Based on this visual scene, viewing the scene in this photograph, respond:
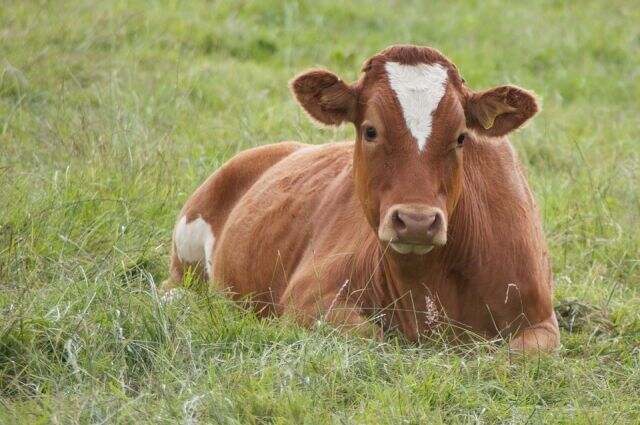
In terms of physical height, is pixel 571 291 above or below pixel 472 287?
below

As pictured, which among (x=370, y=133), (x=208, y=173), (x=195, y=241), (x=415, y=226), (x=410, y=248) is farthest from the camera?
(x=208, y=173)

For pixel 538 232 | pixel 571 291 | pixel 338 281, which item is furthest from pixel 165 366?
pixel 571 291

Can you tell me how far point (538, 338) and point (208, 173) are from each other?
3734mm

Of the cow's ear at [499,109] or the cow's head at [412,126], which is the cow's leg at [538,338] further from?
the cow's ear at [499,109]

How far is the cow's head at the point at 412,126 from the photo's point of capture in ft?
19.6

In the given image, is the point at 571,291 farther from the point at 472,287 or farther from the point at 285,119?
the point at 285,119

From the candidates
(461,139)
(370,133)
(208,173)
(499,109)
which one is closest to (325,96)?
(370,133)

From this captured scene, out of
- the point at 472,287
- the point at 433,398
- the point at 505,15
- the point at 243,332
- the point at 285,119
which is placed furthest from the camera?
the point at 505,15

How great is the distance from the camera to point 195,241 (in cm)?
876

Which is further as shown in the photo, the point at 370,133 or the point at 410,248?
the point at 370,133

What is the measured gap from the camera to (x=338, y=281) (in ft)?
22.6

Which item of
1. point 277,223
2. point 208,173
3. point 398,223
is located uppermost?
point 398,223

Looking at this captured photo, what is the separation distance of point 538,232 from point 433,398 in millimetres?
1665

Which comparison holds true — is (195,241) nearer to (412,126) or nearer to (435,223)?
(412,126)
